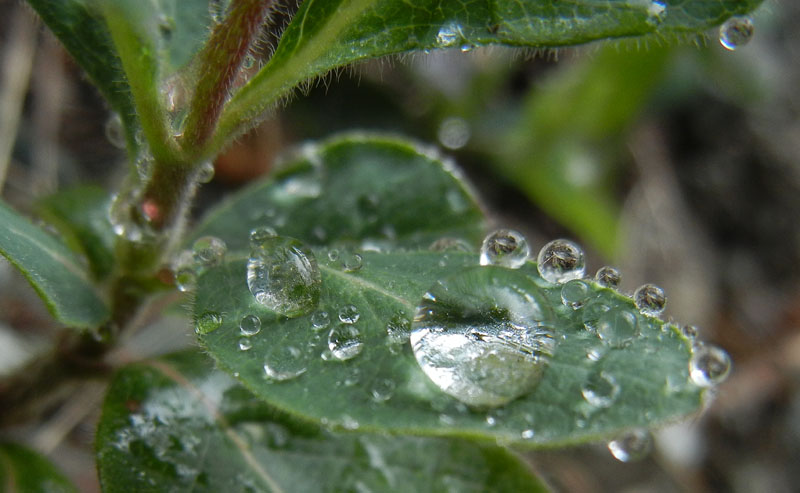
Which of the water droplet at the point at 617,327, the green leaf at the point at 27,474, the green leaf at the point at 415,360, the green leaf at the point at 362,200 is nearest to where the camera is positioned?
the green leaf at the point at 415,360

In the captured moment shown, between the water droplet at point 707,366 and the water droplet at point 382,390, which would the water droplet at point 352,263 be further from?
the water droplet at point 707,366

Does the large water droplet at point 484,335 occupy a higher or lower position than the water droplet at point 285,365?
higher

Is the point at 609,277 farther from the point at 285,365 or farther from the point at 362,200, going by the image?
the point at 362,200

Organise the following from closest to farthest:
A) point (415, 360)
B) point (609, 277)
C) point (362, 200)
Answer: point (415, 360), point (609, 277), point (362, 200)

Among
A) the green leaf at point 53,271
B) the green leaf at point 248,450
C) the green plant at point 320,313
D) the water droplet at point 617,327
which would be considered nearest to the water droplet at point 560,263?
the green plant at point 320,313

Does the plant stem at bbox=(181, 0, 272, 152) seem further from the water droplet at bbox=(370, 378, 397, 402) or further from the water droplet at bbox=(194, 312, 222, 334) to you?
the water droplet at bbox=(370, 378, 397, 402)

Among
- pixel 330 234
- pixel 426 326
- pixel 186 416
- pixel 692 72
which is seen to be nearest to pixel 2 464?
pixel 186 416

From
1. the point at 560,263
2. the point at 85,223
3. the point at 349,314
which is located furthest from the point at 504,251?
the point at 85,223
